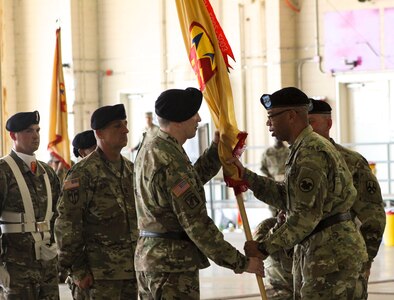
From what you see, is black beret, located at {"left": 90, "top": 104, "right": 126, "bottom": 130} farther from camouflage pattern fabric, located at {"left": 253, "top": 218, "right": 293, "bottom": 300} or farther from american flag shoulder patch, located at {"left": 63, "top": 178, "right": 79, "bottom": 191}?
camouflage pattern fabric, located at {"left": 253, "top": 218, "right": 293, "bottom": 300}

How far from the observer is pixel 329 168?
220 inches

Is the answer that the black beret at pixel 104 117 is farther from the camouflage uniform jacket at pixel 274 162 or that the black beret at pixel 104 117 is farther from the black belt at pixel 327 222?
the camouflage uniform jacket at pixel 274 162

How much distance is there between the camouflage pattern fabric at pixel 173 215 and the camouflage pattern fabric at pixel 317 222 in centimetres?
36

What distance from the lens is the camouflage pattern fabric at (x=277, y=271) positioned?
23.5 feet

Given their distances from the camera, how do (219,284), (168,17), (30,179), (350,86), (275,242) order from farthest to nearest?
(168,17) → (350,86) → (219,284) → (30,179) → (275,242)

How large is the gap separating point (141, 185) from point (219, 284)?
6971 millimetres

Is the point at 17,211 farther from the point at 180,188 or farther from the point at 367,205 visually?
the point at 367,205

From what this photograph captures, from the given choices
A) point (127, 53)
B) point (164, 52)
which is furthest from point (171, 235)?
point (127, 53)

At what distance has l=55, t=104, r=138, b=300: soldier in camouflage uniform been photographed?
6.57 m

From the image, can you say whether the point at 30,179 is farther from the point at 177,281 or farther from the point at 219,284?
the point at 219,284

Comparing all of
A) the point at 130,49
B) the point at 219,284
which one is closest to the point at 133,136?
the point at 130,49

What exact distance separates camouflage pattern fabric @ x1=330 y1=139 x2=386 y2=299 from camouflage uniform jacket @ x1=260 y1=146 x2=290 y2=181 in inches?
350

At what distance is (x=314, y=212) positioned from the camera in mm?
5473

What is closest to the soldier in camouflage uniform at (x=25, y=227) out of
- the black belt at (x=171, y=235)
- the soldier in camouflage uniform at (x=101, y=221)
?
the soldier in camouflage uniform at (x=101, y=221)
